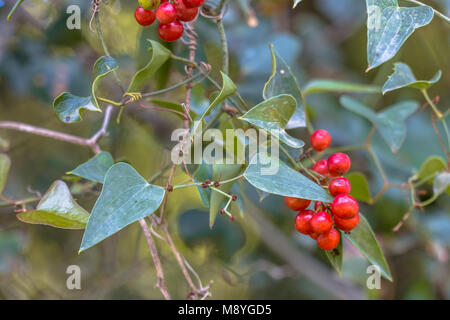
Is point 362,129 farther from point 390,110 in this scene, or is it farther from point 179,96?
point 179,96

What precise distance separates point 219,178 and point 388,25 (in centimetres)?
28

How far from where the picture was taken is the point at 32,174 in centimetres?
143

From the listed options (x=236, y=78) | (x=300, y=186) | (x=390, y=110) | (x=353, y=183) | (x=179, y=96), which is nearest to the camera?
(x=300, y=186)

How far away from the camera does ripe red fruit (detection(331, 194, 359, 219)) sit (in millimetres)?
518

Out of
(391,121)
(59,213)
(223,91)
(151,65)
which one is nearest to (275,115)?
(223,91)

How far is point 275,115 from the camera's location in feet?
1.77

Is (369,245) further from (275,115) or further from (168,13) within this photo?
(168,13)

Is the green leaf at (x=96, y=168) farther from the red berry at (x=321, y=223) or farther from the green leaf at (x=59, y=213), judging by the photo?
the red berry at (x=321, y=223)

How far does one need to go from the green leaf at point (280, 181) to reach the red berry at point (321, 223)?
0.08 ft

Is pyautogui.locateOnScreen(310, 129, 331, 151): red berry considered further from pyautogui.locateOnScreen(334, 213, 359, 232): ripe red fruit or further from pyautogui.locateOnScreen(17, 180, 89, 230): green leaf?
pyautogui.locateOnScreen(17, 180, 89, 230): green leaf

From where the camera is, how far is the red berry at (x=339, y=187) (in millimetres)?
538

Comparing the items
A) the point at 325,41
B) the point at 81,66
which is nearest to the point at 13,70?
the point at 81,66

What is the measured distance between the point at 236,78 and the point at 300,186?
27.0 inches

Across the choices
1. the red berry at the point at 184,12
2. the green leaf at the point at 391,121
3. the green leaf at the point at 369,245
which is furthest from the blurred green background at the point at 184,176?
the green leaf at the point at 369,245
